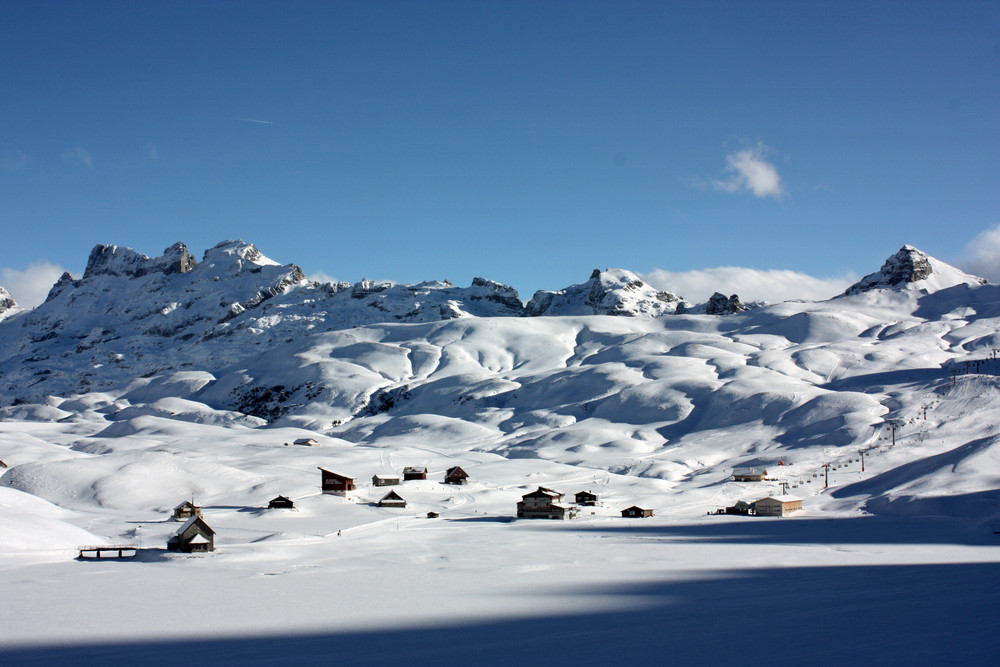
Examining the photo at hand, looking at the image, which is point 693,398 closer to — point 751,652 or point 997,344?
point 997,344

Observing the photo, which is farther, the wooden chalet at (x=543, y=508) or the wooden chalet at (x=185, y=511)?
the wooden chalet at (x=543, y=508)

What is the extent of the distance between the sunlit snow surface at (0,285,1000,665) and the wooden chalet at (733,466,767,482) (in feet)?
10.00

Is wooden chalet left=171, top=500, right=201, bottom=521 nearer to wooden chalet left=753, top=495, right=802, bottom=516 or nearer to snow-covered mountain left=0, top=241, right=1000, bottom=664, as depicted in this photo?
snow-covered mountain left=0, top=241, right=1000, bottom=664

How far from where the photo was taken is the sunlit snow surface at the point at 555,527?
20406mm

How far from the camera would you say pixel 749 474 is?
83562 mm

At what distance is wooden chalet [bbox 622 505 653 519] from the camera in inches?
2522

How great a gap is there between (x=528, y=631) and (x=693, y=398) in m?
120

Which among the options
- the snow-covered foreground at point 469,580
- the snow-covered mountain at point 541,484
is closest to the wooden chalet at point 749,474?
the snow-covered mountain at point 541,484

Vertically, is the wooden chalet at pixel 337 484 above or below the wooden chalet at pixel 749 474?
above

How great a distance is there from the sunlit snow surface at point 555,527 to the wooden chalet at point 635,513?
153 cm

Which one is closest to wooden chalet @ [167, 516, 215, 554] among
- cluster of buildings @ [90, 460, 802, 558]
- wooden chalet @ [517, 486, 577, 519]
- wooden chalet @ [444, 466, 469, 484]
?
cluster of buildings @ [90, 460, 802, 558]

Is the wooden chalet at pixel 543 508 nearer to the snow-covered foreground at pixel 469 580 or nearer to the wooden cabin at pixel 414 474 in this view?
the snow-covered foreground at pixel 469 580

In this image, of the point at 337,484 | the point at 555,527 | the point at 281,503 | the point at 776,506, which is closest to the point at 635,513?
the point at 555,527

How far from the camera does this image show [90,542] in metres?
43.9
